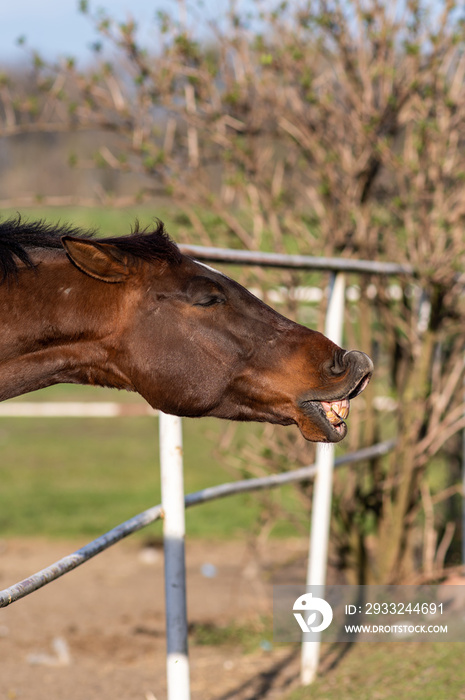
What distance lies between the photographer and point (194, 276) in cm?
217

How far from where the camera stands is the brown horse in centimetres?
208

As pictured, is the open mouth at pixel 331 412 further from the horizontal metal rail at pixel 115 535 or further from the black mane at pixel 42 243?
the horizontal metal rail at pixel 115 535

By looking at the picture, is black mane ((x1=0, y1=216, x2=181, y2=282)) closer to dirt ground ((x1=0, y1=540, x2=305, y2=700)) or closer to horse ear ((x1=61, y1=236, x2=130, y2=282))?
horse ear ((x1=61, y1=236, x2=130, y2=282))

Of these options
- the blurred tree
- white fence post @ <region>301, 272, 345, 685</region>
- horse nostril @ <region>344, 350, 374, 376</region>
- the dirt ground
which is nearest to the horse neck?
horse nostril @ <region>344, 350, 374, 376</region>

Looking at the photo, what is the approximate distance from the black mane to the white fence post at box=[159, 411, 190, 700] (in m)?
0.65

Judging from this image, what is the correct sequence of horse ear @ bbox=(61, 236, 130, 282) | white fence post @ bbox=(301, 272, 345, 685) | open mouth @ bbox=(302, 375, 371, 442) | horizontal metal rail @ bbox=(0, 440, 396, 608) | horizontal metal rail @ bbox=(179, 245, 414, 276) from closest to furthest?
horizontal metal rail @ bbox=(0, 440, 396, 608), horse ear @ bbox=(61, 236, 130, 282), open mouth @ bbox=(302, 375, 371, 442), horizontal metal rail @ bbox=(179, 245, 414, 276), white fence post @ bbox=(301, 272, 345, 685)

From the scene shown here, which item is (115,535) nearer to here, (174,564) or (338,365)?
(174,564)

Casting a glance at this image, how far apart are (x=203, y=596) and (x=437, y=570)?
1.60 m

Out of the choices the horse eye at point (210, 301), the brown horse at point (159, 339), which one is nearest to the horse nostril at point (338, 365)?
the brown horse at point (159, 339)

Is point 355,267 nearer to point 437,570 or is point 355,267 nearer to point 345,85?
point 345,85

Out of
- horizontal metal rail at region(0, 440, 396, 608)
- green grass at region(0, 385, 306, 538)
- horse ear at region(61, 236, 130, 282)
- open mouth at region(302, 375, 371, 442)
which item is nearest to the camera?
horizontal metal rail at region(0, 440, 396, 608)

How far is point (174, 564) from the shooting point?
8.47 feet

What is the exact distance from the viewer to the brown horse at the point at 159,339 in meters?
2.08

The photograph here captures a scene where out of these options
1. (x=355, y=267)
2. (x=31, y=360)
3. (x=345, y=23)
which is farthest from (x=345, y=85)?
(x=31, y=360)
